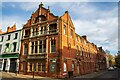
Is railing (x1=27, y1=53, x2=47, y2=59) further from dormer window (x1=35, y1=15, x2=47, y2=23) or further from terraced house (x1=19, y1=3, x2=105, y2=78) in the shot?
dormer window (x1=35, y1=15, x2=47, y2=23)

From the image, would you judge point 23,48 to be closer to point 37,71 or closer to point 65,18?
point 37,71

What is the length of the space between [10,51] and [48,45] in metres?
10.9

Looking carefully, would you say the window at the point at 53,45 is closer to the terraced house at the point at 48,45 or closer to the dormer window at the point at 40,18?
the terraced house at the point at 48,45

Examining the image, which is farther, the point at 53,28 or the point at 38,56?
the point at 53,28

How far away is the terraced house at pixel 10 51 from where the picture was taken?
1215 inches

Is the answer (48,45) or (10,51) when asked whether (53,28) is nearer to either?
(48,45)

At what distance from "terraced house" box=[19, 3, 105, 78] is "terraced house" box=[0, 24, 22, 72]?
1630 mm

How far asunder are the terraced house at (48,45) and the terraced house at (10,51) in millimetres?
1630

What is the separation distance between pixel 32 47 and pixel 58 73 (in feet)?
27.2

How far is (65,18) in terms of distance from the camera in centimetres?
2817

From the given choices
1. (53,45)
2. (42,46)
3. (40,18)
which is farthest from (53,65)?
(40,18)

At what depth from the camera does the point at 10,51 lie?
32.2 meters

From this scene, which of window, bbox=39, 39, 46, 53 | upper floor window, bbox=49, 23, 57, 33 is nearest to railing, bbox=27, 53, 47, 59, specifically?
window, bbox=39, 39, 46, 53

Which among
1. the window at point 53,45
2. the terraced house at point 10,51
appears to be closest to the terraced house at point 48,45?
the window at point 53,45
